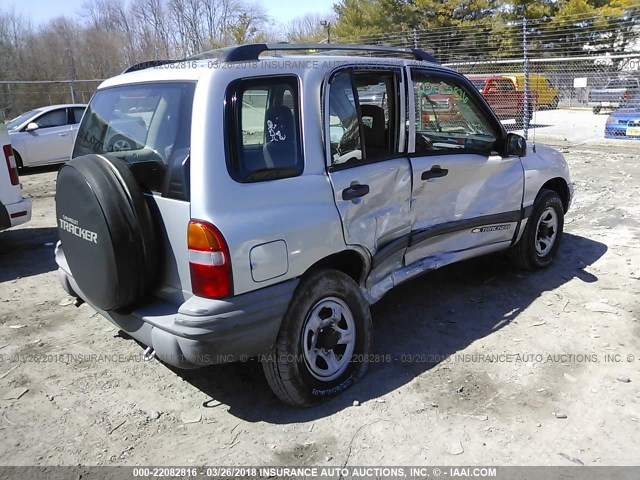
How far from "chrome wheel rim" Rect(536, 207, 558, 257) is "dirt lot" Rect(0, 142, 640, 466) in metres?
0.26

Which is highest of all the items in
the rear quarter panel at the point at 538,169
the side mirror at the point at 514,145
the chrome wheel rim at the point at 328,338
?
the side mirror at the point at 514,145

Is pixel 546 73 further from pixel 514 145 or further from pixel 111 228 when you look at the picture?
pixel 111 228

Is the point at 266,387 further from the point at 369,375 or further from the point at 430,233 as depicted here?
the point at 430,233

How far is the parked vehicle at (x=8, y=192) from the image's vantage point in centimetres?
567

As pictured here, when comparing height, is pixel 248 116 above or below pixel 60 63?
below

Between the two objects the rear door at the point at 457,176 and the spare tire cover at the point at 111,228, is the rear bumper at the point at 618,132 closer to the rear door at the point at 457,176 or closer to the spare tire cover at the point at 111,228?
the rear door at the point at 457,176

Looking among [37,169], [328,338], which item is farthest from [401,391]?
[37,169]

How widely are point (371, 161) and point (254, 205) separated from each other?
1.04 meters

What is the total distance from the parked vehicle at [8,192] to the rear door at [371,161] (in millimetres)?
4118

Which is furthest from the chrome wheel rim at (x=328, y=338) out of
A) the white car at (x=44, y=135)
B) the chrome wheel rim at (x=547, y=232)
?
the white car at (x=44, y=135)

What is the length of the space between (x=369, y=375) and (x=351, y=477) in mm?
927

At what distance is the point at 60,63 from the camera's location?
102 ft

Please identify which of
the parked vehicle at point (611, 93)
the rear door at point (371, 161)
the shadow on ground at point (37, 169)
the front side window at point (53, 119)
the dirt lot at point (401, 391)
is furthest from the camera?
the parked vehicle at point (611, 93)

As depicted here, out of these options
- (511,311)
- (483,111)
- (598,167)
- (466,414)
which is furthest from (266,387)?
(598,167)
